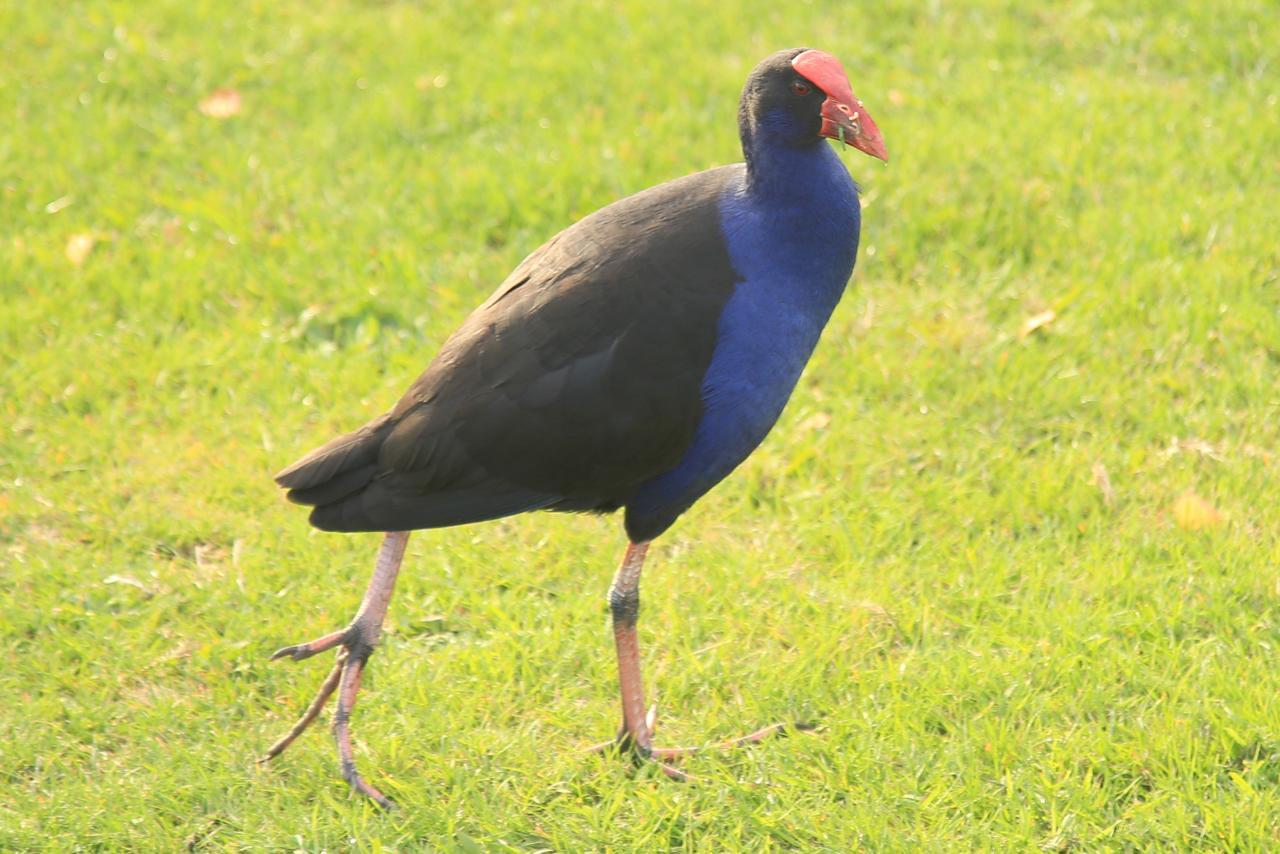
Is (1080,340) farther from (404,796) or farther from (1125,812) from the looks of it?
(404,796)

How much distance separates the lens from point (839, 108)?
304cm

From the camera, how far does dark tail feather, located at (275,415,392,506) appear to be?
10.5ft

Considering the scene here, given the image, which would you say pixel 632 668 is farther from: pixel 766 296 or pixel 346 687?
pixel 766 296

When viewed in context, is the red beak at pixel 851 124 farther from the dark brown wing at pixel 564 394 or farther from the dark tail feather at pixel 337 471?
the dark tail feather at pixel 337 471

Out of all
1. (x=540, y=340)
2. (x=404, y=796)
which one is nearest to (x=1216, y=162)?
(x=540, y=340)

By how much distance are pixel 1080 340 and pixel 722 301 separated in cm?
192

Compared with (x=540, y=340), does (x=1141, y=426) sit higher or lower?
lower

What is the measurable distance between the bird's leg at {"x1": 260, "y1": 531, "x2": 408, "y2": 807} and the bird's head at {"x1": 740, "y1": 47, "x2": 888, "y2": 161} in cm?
122

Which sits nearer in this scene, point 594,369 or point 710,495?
point 594,369

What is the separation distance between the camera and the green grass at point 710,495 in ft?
10.9

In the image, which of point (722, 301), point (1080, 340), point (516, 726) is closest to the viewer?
point (722, 301)

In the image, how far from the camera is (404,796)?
3324 mm

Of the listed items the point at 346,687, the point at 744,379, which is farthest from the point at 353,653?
the point at 744,379

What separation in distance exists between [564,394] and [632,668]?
2.30ft
